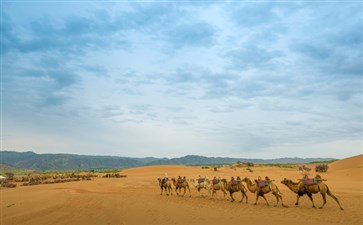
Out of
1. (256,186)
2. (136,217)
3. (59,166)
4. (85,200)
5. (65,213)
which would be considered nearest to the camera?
(136,217)

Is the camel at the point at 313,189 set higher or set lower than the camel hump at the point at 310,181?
lower

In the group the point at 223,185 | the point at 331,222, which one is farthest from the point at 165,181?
the point at 331,222

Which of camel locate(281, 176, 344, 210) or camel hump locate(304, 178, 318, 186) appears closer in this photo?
camel locate(281, 176, 344, 210)

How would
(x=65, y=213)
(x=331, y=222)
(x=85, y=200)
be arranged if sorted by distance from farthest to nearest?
1. (x=85, y=200)
2. (x=65, y=213)
3. (x=331, y=222)

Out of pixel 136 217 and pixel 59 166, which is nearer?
pixel 136 217

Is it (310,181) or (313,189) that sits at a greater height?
(310,181)

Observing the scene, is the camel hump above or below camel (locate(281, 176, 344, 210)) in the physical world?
above

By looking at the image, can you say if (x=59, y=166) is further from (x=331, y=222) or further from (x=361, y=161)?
(x=331, y=222)

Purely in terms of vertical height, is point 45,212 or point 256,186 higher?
point 256,186

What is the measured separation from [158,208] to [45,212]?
6136mm

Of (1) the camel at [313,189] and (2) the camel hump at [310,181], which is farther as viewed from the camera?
(2) the camel hump at [310,181]

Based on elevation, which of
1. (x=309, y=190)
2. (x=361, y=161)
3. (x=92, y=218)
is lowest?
(x=92, y=218)

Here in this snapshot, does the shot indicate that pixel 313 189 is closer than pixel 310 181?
Yes

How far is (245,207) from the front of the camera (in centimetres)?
1836
